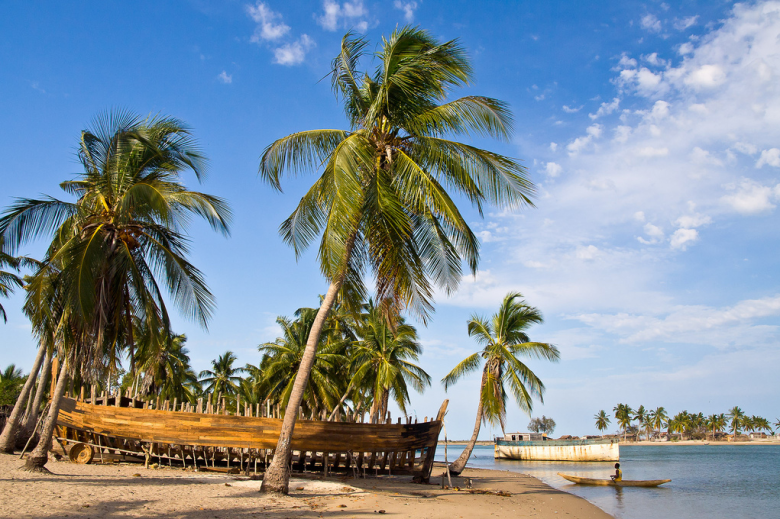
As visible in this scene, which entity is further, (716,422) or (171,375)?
(716,422)

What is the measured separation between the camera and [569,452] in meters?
46.2

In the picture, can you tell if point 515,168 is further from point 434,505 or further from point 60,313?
point 60,313

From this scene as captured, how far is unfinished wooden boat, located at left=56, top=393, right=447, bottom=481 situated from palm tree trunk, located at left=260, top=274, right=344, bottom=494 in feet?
10.3

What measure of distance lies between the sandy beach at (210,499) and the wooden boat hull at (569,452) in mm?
33470

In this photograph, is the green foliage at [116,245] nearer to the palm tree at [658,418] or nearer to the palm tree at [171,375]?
the palm tree at [171,375]

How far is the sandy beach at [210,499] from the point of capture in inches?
307

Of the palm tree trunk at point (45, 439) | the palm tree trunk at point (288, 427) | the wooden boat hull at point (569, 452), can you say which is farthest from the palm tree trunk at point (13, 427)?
the wooden boat hull at point (569, 452)

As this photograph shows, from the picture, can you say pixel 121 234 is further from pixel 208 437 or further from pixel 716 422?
pixel 716 422

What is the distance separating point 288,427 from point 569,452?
1708 inches

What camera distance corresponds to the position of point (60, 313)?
35.4 feet

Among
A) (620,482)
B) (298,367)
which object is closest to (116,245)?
(298,367)

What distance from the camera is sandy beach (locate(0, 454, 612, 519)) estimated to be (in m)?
7.80

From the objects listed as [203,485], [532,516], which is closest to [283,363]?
[203,485]

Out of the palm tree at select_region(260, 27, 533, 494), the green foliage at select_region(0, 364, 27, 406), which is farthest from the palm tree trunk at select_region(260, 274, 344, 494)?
the green foliage at select_region(0, 364, 27, 406)
